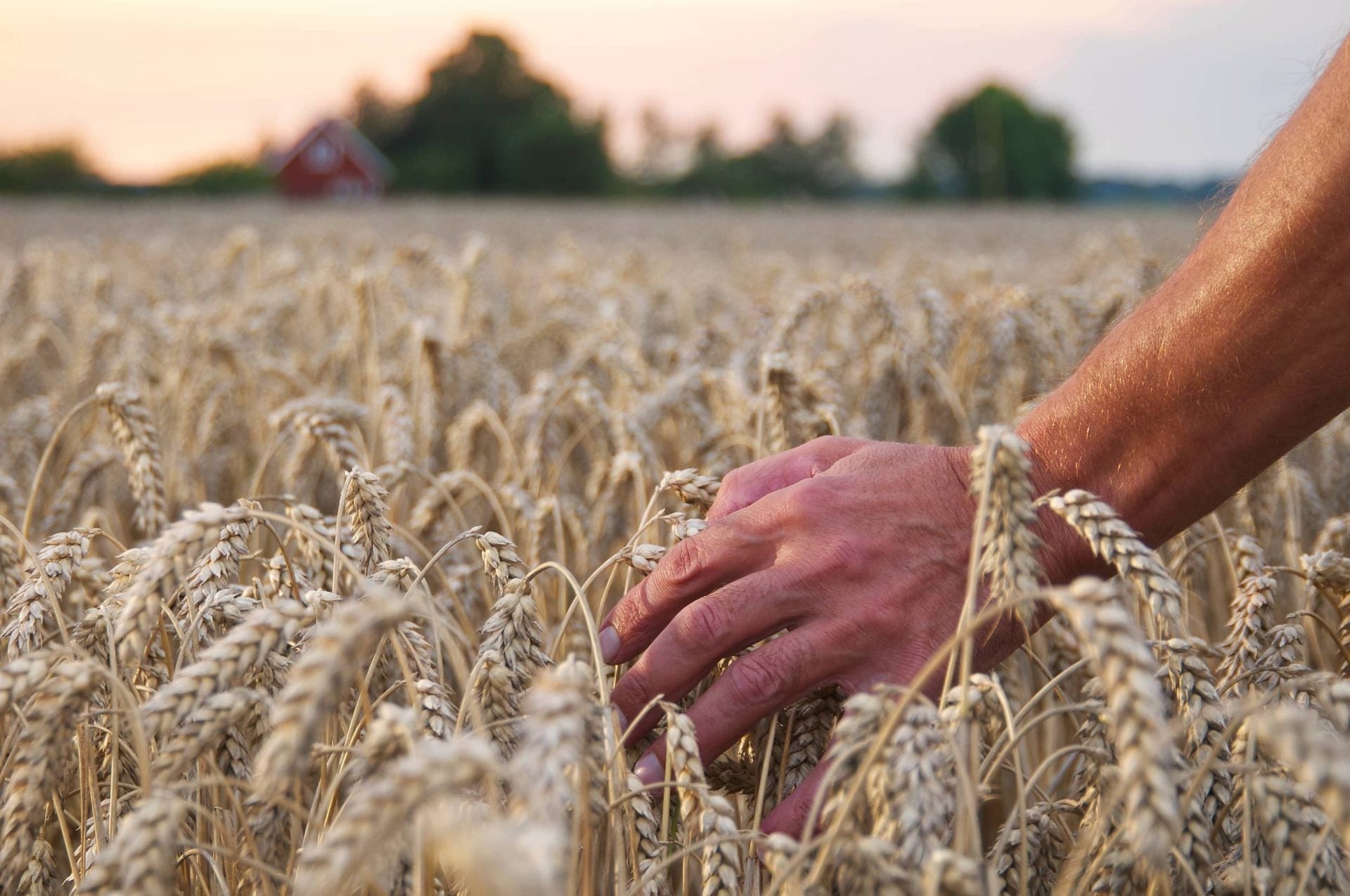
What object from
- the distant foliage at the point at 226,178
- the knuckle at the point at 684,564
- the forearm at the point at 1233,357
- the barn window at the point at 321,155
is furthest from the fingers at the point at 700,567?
the barn window at the point at 321,155

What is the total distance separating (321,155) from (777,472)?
206 feet

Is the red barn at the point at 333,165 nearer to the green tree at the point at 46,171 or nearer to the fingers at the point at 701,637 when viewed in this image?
the green tree at the point at 46,171

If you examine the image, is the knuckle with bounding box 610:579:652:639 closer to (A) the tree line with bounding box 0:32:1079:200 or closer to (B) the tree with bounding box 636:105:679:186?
(A) the tree line with bounding box 0:32:1079:200

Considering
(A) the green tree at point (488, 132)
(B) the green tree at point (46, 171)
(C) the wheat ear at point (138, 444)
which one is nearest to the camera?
(C) the wheat ear at point (138, 444)

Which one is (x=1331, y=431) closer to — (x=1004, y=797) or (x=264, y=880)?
(x=1004, y=797)

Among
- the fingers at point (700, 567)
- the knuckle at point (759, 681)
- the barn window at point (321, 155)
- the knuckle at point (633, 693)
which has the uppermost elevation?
the barn window at point (321, 155)

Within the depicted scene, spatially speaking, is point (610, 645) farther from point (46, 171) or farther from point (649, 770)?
point (46, 171)

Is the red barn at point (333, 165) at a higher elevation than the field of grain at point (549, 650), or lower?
higher

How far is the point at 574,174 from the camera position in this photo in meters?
57.5

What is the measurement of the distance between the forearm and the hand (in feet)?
0.74

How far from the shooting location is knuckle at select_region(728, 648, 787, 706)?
4.53 feet

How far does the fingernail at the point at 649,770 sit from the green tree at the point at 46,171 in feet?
195

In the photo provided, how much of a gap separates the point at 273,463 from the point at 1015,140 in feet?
218

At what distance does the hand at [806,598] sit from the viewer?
1.40 m
